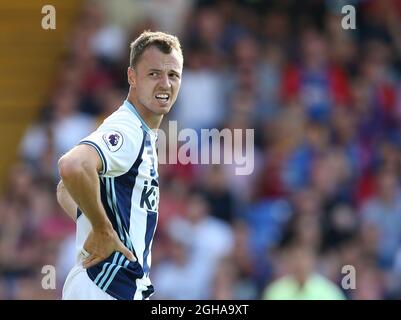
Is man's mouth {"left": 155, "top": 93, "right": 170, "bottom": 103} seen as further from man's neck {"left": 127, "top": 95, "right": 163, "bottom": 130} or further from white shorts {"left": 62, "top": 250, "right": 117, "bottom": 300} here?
white shorts {"left": 62, "top": 250, "right": 117, "bottom": 300}

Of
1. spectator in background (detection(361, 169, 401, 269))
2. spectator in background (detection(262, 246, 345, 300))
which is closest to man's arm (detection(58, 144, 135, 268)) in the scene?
spectator in background (detection(262, 246, 345, 300))

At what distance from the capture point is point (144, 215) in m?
5.42

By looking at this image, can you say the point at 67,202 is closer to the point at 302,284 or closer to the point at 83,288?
the point at 83,288

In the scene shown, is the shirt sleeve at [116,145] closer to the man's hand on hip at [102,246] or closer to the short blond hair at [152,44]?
the man's hand on hip at [102,246]

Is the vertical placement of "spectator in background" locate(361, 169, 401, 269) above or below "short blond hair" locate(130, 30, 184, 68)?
below

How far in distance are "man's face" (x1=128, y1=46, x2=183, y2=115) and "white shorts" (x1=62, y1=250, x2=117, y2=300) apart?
0.83 meters

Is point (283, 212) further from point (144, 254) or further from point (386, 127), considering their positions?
point (144, 254)

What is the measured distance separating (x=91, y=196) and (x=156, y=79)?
0.76 meters

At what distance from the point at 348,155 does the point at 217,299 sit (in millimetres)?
2204

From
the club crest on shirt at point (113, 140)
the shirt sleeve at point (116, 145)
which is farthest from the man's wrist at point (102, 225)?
the club crest on shirt at point (113, 140)

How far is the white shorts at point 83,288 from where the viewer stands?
17.6 feet

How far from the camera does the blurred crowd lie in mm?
9898

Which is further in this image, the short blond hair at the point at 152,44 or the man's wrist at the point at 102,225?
the short blond hair at the point at 152,44

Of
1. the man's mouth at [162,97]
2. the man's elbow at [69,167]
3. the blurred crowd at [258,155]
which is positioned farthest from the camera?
the blurred crowd at [258,155]
